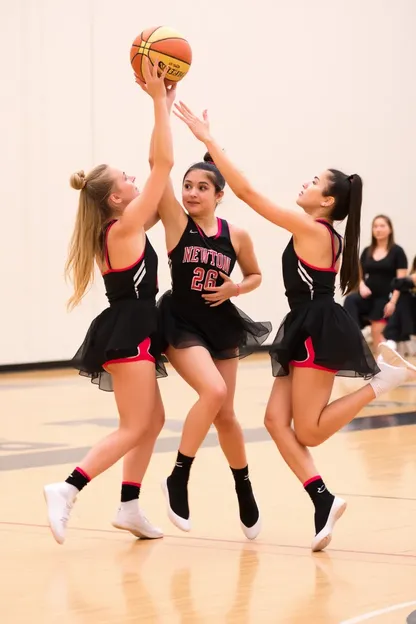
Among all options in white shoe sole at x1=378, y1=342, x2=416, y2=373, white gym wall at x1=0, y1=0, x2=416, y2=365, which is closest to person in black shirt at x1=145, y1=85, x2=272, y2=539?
white shoe sole at x1=378, y1=342, x2=416, y2=373

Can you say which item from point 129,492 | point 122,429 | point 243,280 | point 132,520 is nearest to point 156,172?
point 243,280

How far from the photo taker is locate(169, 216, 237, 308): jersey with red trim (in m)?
5.29

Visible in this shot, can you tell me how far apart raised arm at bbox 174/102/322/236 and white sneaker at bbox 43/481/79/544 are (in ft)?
4.84

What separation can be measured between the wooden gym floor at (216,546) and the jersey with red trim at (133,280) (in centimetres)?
111

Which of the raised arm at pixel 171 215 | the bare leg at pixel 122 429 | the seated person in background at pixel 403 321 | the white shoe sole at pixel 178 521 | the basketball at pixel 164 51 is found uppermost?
the basketball at pixel 164 51

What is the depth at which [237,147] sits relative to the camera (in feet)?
50.7

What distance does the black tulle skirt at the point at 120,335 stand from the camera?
200 inches

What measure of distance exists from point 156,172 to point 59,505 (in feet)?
4.88

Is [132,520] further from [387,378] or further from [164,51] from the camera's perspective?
[164,51]

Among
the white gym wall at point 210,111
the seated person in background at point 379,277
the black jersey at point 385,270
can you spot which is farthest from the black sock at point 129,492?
the black jersey at point 385,270

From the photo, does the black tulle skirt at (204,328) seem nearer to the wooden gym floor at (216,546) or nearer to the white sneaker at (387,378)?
the white sneaker at (387,378)

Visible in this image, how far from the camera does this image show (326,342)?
203 inches

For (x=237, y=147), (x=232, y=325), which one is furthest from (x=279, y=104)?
(x=232, y=325)

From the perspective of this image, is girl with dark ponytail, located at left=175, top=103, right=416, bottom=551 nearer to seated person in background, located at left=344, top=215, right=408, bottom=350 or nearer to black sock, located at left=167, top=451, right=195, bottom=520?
black sock, located at left=167, top=451, right=195, bottom=520
